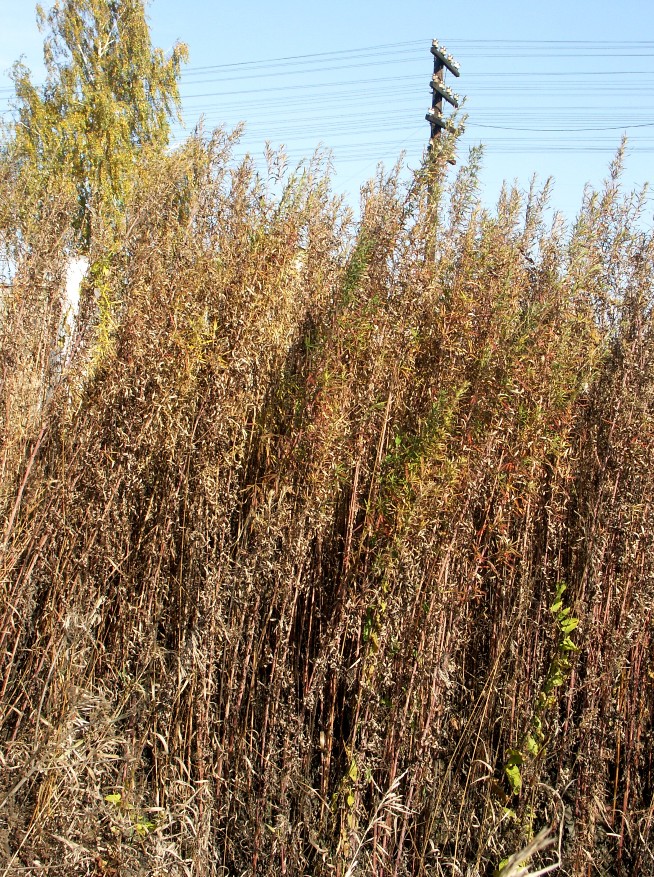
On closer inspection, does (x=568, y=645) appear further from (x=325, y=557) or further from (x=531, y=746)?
(x=325, y=557)

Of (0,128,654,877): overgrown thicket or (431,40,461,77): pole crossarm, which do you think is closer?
(0,128,654,877): overgrown thicket

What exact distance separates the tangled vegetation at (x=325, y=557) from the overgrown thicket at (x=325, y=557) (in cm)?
1

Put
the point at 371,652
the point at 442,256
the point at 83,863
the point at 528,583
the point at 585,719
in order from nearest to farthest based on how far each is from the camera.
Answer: the point at 83,863 < the point at 371,652 < the point at 585,719 < the point at 528,583 < the point at 442,256

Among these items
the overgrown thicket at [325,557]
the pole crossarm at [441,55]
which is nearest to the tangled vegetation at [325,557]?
the overgrown thicket at [325,557]

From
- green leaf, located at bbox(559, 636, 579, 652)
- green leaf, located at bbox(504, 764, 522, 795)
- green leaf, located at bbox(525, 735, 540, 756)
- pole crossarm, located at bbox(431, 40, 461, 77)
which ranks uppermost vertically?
pole crossarm, located at bbox(431, 40, 461, 77)

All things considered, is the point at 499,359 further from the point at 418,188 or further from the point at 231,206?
the point at 231,206

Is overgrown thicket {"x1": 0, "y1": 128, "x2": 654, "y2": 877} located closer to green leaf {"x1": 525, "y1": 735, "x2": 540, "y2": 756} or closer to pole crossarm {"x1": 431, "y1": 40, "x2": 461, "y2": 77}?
green leaf {"x1": 525, "y1": 735, "x2": 540, "y2": 756}

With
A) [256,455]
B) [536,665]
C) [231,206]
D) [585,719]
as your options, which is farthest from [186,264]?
[585,719]

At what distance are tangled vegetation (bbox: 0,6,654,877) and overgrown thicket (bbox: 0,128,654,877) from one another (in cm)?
1

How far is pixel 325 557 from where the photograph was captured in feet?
9.95

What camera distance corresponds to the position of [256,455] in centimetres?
310

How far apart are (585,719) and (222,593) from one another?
52.1 inches

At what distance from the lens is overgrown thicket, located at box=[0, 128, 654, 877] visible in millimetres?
2674

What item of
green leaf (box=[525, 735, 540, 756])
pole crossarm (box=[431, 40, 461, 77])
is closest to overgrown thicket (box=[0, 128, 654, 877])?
green leaf (box=[525, 735, 540, 756])
